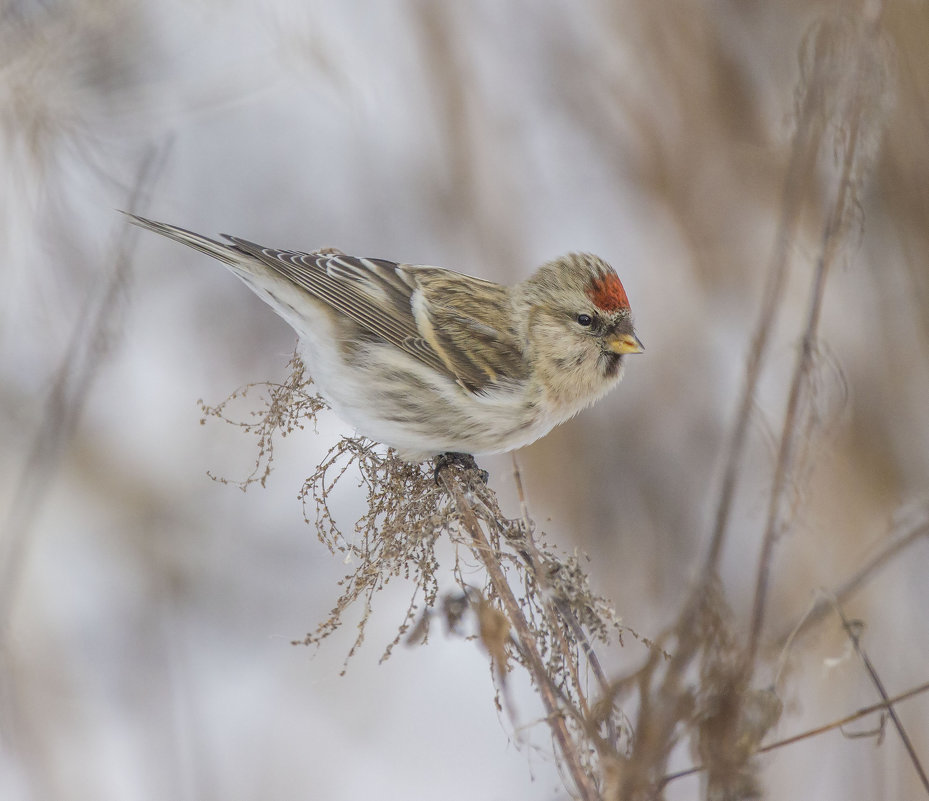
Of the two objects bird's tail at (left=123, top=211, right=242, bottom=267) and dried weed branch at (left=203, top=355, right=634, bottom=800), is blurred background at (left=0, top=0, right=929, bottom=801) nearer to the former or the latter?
bird's tail at (left=123, top=211, right=242, bottom=267)

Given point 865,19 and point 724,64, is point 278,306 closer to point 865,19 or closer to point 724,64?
point 865,19

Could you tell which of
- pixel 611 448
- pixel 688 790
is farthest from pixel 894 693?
pixel 611 448

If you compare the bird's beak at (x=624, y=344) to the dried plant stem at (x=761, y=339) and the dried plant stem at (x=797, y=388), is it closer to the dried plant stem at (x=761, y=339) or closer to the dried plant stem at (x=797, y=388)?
the dried plant stem at (x=797, y=388)

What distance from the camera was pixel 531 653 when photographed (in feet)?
4.58

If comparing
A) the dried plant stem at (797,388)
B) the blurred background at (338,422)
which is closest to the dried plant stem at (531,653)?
the dried plant stem at (797,388)

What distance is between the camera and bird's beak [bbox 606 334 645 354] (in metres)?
2.63

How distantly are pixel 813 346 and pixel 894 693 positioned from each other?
224 centimetres

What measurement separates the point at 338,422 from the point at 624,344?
3.21 ft

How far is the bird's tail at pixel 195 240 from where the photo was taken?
231cm

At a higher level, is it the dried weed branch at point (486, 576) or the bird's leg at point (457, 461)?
the bird's leg at point (457, 461)

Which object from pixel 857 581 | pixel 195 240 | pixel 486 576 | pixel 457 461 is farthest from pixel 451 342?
pixel 857 581

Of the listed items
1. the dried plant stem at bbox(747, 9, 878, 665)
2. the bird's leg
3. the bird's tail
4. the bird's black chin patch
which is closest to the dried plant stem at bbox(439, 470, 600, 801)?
the dried plant stem at bbox(747, 9, 878, 665)

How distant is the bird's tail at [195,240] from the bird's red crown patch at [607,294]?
3.47 feet

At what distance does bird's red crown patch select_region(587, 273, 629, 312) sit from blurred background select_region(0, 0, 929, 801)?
2.68ft
